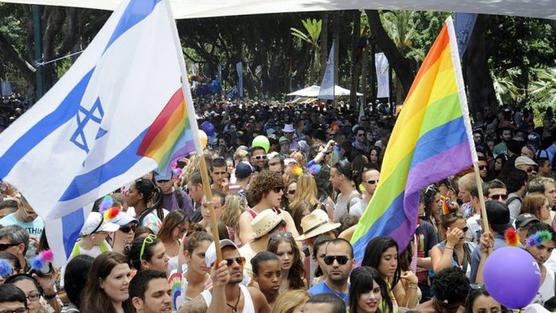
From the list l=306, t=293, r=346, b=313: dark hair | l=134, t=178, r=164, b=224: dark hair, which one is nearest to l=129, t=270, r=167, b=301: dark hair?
l=306, t=293, r=346, b=313: dark hair

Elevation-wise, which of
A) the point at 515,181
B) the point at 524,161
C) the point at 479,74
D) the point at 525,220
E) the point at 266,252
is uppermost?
the point at 266,252

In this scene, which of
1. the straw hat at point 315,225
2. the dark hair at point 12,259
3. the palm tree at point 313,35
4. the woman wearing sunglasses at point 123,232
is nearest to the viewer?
the dark hair at point 12,259

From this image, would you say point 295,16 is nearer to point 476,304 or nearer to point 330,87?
point 330,87

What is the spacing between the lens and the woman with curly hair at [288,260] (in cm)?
725

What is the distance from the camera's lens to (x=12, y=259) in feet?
22.9

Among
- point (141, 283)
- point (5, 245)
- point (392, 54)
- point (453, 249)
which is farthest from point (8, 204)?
point (392, 54)

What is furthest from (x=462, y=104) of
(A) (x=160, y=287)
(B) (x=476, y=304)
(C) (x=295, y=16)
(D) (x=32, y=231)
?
(C) (x=295, y=16)

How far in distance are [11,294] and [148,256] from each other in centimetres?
156

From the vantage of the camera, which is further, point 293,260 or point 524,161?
point 524,161

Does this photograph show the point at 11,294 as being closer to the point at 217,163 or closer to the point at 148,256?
the point at 148,256

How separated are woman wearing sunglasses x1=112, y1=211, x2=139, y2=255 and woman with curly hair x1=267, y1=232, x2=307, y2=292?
1084 millimetres

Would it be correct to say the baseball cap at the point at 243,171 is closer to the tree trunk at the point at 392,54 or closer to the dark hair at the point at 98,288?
the dark hair at the point at 98,288

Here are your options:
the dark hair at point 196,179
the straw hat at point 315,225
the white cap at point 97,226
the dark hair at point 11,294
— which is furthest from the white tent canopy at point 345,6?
the dark hair at point 11,294

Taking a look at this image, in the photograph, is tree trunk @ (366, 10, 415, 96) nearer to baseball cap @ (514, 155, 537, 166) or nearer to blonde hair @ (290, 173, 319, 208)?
baseball cap @ (514, 155, 537, 166)
